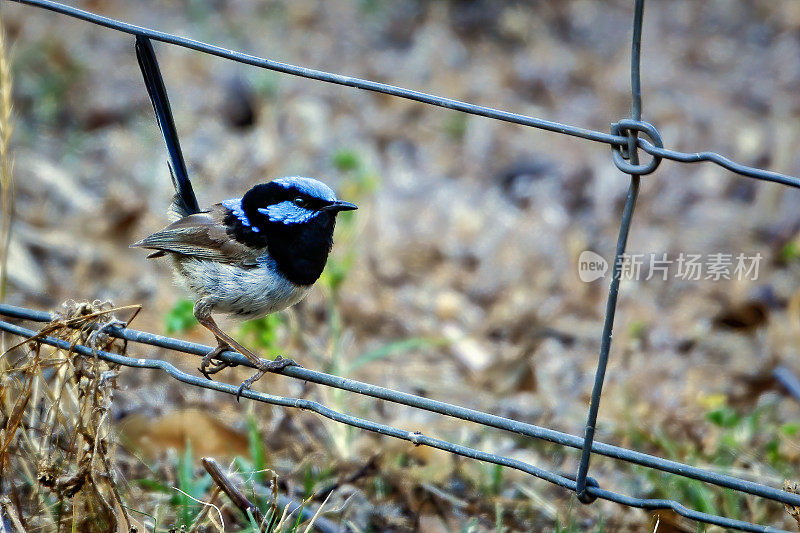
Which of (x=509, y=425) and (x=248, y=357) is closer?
A: (x=509, y=425)

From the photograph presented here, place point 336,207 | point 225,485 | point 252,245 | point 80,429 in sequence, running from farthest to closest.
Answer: point 252,245
point 336,207
point 225,485
point 80,429

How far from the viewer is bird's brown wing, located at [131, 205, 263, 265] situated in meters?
3.21

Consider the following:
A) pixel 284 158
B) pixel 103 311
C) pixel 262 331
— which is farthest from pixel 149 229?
pixel 103 311

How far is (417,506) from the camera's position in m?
3.40

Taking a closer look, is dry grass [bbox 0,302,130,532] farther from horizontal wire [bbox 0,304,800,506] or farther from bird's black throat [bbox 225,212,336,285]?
bird's black throat [bbox 225,212,336,285]

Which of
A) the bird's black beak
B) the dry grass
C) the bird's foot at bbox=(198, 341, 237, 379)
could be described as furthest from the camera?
the bird's black beak

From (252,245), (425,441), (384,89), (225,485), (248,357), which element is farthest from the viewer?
(252,245)

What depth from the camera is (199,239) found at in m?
3.27

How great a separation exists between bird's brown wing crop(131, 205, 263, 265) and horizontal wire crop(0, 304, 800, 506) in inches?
25.6

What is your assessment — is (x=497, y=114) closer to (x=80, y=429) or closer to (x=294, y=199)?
(x=294, y=199)

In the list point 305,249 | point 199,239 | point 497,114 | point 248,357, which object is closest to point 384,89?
point 497,114

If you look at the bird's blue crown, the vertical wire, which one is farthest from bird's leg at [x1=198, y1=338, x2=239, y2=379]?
the vertical wire

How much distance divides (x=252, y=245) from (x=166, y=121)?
0.54 metres

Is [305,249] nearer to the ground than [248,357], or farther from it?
farther from it
